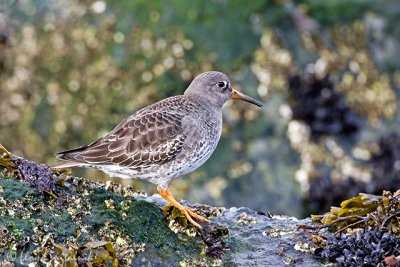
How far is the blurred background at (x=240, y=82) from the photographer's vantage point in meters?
10.3

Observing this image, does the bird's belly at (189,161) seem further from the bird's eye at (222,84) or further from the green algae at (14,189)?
the green algae at (14,189)

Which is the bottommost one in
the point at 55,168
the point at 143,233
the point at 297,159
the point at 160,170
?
the point at 143,233

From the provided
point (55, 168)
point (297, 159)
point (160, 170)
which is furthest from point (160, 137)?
point (297, 159)

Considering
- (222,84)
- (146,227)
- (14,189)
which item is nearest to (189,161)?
(146,227)

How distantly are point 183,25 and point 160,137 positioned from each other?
14.5 feet

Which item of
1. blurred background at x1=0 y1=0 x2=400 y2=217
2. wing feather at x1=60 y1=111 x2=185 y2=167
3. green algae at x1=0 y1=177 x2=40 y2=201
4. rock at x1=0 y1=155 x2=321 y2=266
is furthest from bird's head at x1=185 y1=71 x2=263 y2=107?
blurred background at x1=0 y1=0 x2=400 y2=217

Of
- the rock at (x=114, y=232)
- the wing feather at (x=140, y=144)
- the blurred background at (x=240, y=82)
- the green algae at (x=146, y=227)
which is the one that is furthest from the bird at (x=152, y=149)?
the blurred background at (x=240, y=82)

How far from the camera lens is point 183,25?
420 inches

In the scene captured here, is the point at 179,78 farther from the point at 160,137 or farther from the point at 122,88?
the point at 160,137

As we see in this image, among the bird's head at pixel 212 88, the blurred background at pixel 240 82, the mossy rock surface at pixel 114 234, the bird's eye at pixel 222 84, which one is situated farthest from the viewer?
the blurred background at pixel 240 82

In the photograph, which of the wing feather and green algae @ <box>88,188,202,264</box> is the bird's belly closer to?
the wing feather

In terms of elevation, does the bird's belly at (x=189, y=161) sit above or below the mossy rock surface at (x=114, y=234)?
above

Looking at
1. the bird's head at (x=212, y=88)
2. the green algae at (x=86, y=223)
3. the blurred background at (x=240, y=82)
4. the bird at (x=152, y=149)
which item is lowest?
the green algae at (x=86, y=223)

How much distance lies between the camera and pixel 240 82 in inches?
417
